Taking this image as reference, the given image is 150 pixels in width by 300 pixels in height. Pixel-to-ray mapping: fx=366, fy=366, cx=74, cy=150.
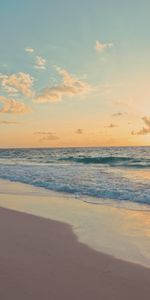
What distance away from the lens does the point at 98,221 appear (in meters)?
7.77

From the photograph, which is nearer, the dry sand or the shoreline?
the dry sand

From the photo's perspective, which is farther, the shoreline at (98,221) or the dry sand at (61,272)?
the shoreline at (98,221)

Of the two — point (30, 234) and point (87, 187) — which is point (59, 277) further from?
point (87, 187)

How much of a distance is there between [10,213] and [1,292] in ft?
16.1

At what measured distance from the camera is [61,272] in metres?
4.60

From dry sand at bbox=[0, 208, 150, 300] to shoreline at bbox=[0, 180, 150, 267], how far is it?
1.01ft

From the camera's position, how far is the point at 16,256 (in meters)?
5.15

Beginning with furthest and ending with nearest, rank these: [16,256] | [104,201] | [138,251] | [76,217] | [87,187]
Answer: [87,187]
[104,201]
[76,217]
[138,251]
[16,256]

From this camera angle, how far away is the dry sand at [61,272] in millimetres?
3959

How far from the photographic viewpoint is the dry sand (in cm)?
396

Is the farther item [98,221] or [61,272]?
[98,221]

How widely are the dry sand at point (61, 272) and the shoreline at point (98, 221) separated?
31cm

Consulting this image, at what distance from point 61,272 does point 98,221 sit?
3.23 m

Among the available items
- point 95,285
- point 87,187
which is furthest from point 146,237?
point 87,187
